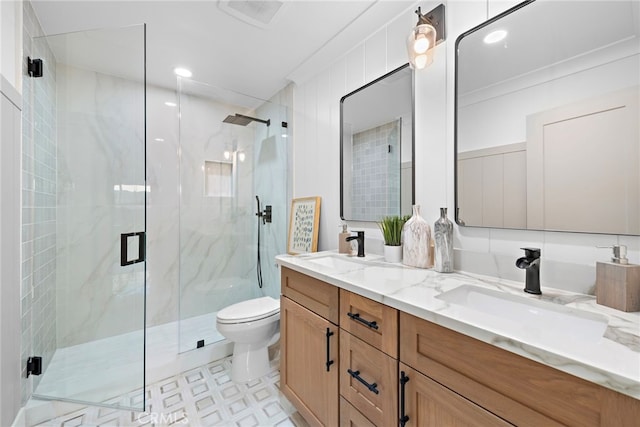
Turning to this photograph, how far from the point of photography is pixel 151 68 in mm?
2207

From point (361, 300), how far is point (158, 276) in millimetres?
2292

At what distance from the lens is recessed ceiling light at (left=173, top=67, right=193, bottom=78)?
2240 mm

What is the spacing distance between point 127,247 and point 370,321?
1.52 meters

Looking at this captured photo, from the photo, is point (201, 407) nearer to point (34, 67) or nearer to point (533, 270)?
point (533, 270)

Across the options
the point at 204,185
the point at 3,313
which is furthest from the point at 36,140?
the point at 204,185

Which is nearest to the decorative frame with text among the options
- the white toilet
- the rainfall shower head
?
the white toilet

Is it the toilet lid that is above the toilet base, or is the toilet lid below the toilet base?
above

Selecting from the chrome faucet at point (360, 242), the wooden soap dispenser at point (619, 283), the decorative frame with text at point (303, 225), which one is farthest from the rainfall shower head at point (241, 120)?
the wooden soap dispenser at point (619, 283)

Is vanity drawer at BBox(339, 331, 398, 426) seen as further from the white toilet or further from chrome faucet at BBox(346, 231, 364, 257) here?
the white toilet

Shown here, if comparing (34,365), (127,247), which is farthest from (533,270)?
(34,365)

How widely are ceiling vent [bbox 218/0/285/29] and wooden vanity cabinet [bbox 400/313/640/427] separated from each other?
5.66 feet

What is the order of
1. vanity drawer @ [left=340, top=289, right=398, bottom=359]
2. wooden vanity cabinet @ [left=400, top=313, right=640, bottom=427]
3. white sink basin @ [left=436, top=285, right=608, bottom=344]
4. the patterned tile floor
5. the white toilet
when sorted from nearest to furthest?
wooden vanity cabinet @ [left=400, top=313, right=640, bottom=427], white sink basin @ [left=436, top=285, right=608, bottom=344], vanity drawer @ [left=340, top=289, right=398, bottom=359], the patterned tile floor, the white toilet

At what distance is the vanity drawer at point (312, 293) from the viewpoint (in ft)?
3.83

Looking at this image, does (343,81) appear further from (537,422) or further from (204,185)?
(537,422)
